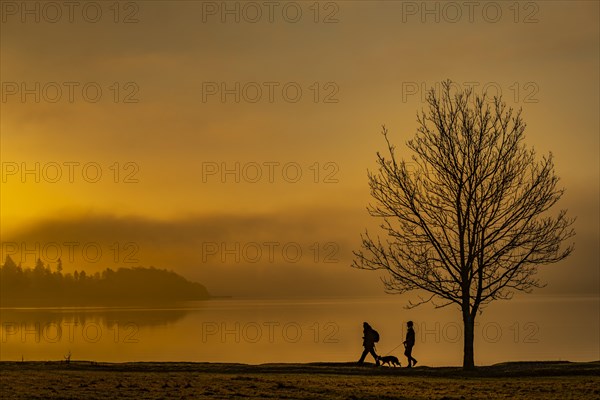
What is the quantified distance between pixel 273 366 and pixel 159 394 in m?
12.7

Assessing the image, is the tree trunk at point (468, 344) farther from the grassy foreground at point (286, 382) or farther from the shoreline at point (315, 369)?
the grassy foreground at point (286, 382)

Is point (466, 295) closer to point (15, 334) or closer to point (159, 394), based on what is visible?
point (159, 394)

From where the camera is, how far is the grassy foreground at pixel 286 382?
1104 inches

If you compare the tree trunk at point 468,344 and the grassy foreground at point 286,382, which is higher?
the tree trunk at point 468,344

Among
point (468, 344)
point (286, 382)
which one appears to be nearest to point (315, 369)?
point (286, 382)

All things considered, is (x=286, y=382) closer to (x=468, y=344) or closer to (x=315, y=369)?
(x=315, y=369)

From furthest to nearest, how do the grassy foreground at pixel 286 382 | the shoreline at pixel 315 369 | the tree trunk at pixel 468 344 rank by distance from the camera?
the tree trunk at pixel 468 344
the shoreline at pixel 315 369
the grassy foreground at pixel 286 382

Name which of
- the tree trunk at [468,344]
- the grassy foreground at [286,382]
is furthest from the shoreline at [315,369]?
the tree trunk at [468,344]

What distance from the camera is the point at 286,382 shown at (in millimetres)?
31453

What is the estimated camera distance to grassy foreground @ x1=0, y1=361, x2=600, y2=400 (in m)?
28.0

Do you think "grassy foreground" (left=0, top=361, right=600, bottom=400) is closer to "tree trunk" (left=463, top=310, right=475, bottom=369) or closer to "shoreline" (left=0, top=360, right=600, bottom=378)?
"shoreline" (left=0, top=360, right=600, bottom=378)

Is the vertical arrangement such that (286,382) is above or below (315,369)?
below

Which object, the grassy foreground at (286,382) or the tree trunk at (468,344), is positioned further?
the tree trunk at (468,344)

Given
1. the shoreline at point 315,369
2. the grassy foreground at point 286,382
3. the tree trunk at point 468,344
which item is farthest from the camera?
the tree trunk at point 468,344
